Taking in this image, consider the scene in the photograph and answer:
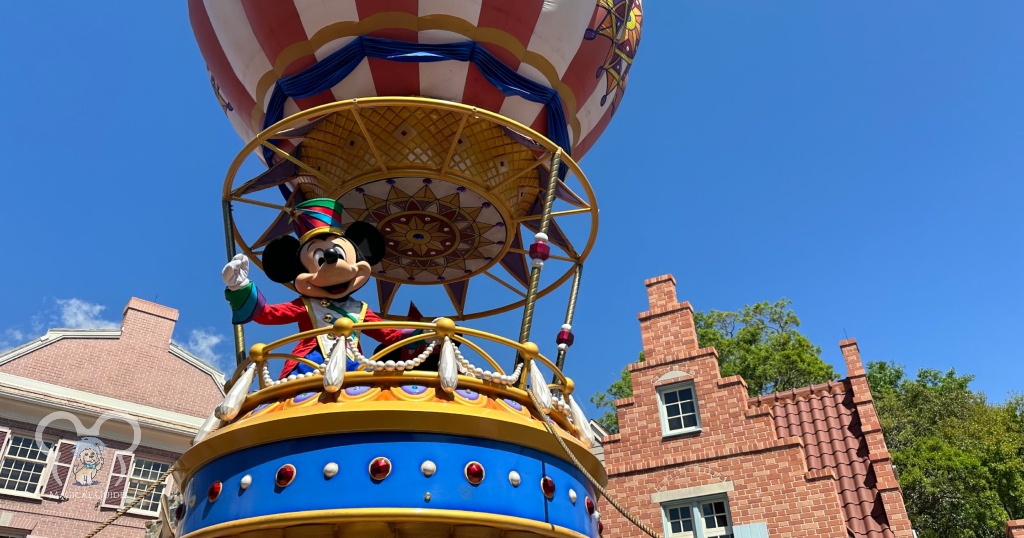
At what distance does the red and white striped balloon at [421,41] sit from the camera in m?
5.93

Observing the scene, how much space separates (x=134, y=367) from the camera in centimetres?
2155

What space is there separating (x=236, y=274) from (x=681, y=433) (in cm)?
962

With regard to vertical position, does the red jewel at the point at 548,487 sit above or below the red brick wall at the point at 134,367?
below

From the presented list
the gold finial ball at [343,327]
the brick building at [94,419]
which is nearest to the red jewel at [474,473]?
the gold finial ball at [343,327]

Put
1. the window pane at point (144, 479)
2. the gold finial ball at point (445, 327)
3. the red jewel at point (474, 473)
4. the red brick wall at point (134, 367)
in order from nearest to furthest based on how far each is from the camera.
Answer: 1. the red jewel at point (474, 473)
2. the gold finial ball at point (445, 327)
3. the window pane at point (144, 479)
4. the red brick wall at point (134, 367)

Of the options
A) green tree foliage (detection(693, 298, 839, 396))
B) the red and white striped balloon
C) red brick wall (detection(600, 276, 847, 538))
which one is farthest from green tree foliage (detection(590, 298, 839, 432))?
the red and white striped balloon

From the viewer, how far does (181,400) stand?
22016mm

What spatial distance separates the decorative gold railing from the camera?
4469 millimetres

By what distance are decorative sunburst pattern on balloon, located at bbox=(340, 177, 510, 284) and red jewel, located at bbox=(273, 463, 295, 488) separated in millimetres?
3301

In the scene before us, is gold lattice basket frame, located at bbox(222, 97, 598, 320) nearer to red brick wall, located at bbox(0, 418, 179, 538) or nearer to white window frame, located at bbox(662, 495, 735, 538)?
white window frame, located at bbox(662, 495, 735, 538)

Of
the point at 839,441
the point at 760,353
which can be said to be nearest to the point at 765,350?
the point at 760,353

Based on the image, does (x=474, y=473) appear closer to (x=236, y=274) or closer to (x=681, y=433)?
(x=236, y=274)

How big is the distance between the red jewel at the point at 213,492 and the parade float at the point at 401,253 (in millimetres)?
28

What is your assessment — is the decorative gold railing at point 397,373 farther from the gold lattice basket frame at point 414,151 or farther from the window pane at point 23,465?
the window pane at point 23,465
